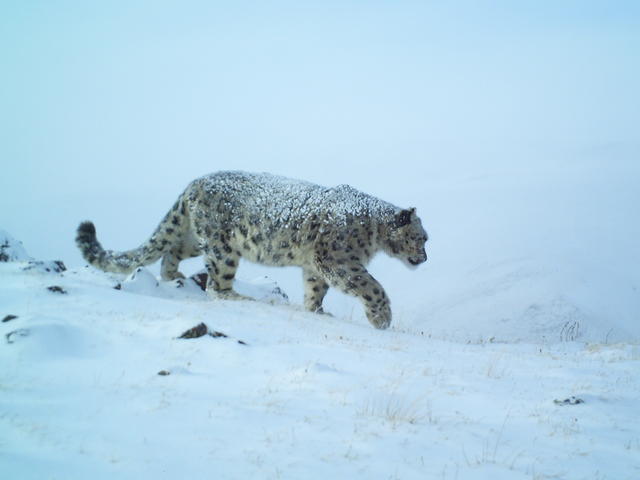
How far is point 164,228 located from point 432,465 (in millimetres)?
10270

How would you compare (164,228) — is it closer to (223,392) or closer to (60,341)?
(60,341)

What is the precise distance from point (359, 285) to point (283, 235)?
1.88 metres

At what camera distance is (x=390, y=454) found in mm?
5094

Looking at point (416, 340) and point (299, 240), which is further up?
point (299, 240)

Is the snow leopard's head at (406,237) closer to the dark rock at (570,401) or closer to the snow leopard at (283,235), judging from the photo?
the snow leopard at (283,235)

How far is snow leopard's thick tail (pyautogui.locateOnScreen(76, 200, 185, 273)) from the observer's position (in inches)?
536

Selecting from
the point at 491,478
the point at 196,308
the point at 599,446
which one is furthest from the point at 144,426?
the point at 196,308

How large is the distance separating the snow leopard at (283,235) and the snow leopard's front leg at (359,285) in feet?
0.06

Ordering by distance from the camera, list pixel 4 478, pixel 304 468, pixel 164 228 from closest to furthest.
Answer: pixel 4 478 → pixel 304 468 → pixel 164 228

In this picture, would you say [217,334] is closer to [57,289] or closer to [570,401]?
[57,289]

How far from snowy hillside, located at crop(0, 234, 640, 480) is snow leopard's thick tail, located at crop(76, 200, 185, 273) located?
3.22 metres

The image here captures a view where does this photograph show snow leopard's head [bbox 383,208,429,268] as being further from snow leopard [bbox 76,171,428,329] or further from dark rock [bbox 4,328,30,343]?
dark rock [bbox 4,328,30,343]

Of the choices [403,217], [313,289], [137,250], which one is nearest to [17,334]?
[137,250]

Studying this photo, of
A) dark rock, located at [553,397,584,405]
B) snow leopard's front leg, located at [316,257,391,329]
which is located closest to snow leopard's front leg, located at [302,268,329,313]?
snow leopard's front leg, located at [316,257,391,329]
